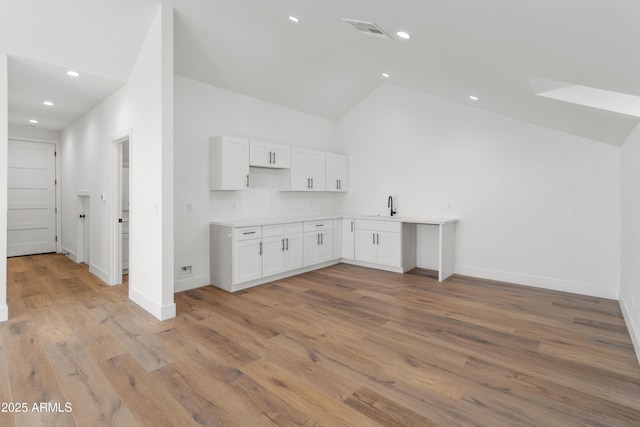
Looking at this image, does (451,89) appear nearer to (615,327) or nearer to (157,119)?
(615,327)

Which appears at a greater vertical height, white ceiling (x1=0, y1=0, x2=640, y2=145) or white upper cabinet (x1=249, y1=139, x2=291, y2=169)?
white ceiling (x1=0, y1=0, x2=640, y2=145)

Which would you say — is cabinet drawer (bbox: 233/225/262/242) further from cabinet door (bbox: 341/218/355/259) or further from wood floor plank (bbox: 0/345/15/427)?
wood floor plank (bbox: 0/345/15/427)

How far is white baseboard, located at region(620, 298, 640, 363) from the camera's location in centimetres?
279

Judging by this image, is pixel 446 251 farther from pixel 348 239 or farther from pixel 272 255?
pixel 272 255

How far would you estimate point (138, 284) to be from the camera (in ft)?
13.4

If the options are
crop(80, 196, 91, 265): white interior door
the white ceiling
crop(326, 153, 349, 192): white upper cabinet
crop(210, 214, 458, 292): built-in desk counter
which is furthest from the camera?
crop(326, 153, 349, 192): white upper cabinet

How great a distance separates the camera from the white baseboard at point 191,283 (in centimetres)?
455

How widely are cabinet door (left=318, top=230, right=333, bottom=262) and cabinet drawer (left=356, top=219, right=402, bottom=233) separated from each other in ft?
1.82

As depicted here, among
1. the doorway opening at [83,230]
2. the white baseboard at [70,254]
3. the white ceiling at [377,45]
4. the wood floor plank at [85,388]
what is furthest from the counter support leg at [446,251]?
the white baseboard at [70,254]

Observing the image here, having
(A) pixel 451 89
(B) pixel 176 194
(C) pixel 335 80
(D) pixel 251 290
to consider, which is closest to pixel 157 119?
(B) pixel 176 194

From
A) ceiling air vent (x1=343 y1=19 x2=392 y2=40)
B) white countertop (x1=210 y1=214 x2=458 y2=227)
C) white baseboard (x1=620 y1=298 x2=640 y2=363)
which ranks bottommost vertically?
white baseboard (x1=620 y1=298 x2=640 y2=363)

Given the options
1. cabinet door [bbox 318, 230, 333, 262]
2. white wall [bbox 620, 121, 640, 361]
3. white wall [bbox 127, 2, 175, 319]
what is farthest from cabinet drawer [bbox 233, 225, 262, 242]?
white wall [bbox 620, 121, 640, 361]

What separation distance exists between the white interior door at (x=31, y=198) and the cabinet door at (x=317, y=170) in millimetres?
5763

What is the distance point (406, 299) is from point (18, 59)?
16.9ft
